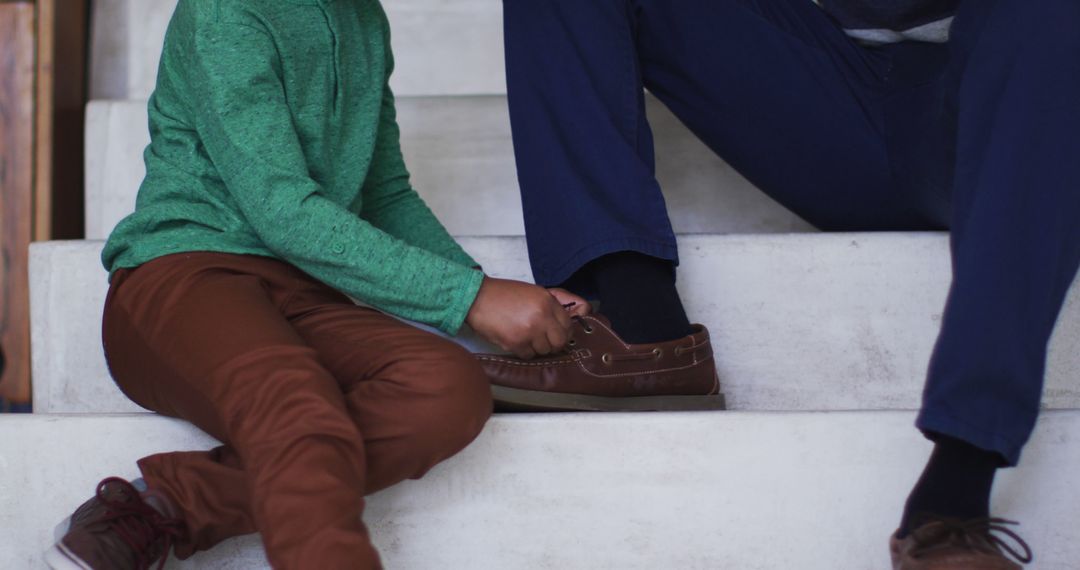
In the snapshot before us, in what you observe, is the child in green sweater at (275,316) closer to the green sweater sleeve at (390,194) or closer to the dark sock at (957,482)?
the green sweater sleeve at (390,194)

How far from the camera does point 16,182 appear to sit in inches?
60.1

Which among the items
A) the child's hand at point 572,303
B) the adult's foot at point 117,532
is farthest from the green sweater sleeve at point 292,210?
the adult's foot at point 117,532

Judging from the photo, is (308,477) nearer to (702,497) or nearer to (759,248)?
(702,497)

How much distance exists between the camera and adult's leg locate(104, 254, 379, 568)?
698 millimetres

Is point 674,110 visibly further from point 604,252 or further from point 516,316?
point 516,316

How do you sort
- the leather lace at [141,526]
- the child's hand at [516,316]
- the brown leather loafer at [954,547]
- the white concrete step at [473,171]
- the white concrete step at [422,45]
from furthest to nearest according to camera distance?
the white concrete step at [422,45] → the white concrete step at [473,171] → the child's hand at [516,316] → the leather lace at [141,526] → the brown leather loafer at [954,547]

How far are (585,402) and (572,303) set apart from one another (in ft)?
0.33

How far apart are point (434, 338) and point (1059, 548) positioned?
547 mm

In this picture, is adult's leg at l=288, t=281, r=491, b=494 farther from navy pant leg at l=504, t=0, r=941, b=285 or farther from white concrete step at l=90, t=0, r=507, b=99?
white concrete step at l=90, t=0, r=507, b=99

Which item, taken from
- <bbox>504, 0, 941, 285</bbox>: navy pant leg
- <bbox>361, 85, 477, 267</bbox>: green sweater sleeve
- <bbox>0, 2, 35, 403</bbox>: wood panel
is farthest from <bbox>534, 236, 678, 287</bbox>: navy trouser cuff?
<bbox>0, 2, 35, 403</bbox>: wood panel

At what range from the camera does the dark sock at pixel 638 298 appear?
37.1 inches

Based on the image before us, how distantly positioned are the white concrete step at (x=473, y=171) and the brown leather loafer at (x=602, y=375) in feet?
1.92

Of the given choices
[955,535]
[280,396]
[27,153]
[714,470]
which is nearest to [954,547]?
[955,535]

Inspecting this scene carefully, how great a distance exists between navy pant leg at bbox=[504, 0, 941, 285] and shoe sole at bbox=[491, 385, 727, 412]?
13 centimetres
